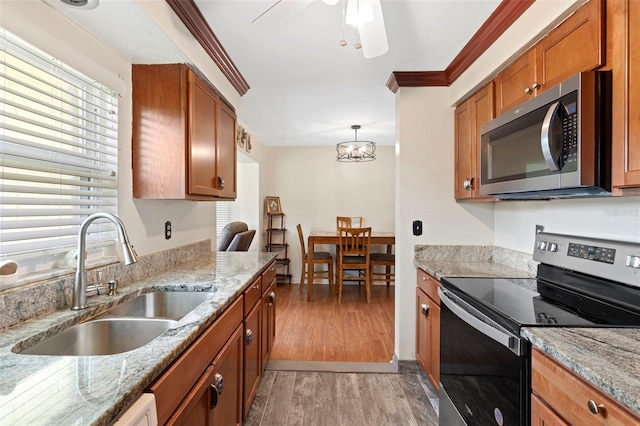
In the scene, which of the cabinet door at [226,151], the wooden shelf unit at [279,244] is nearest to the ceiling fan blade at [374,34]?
the cabinet door at [226,151]

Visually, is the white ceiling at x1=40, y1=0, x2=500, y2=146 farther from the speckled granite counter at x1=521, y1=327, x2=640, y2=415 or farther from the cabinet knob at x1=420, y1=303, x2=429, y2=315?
the cabinet knob at x1=420, y1=303, x2=429, y2=315

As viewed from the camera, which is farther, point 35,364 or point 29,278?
point 29,278

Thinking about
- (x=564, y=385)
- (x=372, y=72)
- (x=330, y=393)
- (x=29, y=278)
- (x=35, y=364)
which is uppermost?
(x=372, y=72)

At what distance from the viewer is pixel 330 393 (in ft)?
6.93

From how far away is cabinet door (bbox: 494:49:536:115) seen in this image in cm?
152

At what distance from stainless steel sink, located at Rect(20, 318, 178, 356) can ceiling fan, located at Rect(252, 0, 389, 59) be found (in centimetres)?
131

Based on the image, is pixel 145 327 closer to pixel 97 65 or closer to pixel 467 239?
pixel 97 65

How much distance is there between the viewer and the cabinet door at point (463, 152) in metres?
2.15

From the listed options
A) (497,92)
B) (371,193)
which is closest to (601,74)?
(497,92)

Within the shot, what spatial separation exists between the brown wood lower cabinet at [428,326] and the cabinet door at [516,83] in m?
1.12

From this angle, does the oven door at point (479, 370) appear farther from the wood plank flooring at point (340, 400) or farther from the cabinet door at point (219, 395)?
the cabinet door at point (219, 395)

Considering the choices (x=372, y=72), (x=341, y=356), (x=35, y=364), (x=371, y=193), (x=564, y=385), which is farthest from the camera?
(x=371, y=193)

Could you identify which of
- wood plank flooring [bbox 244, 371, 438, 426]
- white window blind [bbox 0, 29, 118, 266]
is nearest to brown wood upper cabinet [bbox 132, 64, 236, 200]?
white window blind [bbox 0, 29, 118, 266]

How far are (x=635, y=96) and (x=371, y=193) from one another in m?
4.41
